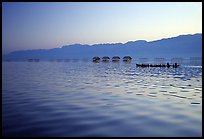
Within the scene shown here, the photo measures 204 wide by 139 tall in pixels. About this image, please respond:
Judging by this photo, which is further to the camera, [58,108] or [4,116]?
[58,108]

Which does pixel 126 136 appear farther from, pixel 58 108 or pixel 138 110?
pixel 58 108

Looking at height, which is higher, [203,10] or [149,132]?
[203,10]

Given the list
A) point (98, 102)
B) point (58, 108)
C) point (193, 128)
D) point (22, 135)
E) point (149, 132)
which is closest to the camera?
point (22, 135)

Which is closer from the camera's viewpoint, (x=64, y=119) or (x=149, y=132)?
(x=149, y=132)

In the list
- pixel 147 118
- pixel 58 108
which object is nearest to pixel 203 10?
pixel 147 118

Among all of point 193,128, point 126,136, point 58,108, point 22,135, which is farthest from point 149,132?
point 58,108

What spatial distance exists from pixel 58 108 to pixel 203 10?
1298 centimetres

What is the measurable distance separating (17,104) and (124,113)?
32.0 feet

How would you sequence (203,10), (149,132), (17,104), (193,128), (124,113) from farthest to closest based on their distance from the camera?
1. (17,104)
2. (124,113)
3. (193,128)
4. (149,132)
5. (203,10)

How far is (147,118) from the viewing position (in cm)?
1619

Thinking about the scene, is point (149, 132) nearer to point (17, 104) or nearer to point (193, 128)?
point (193, 128)

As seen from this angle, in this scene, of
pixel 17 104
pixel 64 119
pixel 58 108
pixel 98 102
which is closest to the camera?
pixel 64 119

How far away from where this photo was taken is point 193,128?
1396 cm

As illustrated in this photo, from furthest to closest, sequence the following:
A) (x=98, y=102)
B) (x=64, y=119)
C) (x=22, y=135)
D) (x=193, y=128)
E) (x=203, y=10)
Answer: (x=98, y=102) < (x=64, y=119) < (x=193, y=128) < (x=22, y=135) < (x=203, y=10)
